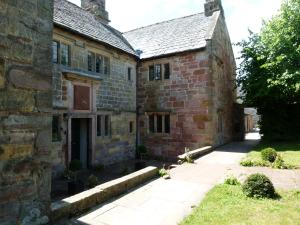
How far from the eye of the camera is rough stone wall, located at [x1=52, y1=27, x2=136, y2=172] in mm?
11277

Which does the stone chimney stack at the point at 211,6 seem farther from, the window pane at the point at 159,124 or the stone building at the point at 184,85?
the window pane at the point at 159,124

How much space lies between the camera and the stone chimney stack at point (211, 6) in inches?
704

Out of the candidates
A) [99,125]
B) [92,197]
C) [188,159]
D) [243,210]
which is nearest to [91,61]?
[99,125]

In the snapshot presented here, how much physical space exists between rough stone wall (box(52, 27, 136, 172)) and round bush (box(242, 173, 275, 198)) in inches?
304

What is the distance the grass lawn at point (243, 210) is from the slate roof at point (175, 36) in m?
10.6

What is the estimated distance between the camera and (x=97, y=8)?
17844 mm

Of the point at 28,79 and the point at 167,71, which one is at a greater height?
the point at 167,71

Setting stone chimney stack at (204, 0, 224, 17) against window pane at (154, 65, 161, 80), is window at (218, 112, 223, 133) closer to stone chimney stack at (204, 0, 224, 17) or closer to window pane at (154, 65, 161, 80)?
window pane at (154, 65, 161, 80)

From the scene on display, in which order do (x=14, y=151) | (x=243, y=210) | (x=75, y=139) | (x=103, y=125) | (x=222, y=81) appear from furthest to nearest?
(x=222, y=81) < (x=103, y=125) < (x=75, y=139) < (x=243, y=210) < (x=14, y=151)

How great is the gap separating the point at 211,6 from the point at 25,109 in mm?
16747

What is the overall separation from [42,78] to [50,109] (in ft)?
1.79

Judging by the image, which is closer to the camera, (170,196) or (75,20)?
(170,196)

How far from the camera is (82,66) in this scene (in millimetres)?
12688

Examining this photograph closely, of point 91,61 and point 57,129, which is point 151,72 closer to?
point 91,61
